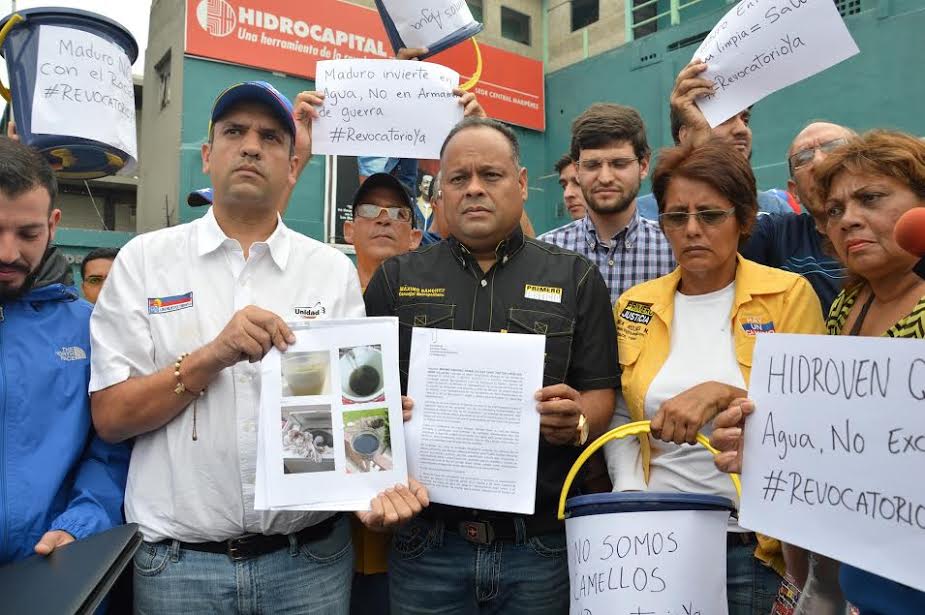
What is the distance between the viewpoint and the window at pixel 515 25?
48.4ft

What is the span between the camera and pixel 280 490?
6.48 feet

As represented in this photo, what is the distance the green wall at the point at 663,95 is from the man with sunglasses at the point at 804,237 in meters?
6.29

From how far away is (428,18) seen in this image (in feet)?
11.5

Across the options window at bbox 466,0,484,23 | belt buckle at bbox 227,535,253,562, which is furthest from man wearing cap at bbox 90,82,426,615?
window at bbox 466,0,484,23

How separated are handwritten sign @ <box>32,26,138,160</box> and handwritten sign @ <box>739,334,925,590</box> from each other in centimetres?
292

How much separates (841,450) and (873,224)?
2.82ft

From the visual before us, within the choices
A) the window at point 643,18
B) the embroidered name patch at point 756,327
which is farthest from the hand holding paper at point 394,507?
the window at point 643,18

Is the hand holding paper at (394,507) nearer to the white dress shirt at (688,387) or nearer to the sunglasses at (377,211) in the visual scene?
the white dress shirt at (688,387)

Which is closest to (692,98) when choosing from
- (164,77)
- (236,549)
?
(236,549)

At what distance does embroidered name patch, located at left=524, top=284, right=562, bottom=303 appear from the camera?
241 cm

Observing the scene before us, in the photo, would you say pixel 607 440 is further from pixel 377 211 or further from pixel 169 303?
pixel 377 211

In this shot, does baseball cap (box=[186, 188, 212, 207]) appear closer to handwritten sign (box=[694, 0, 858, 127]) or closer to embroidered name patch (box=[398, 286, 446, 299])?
embroidered name patch (box=[398, 286, 446, 299])

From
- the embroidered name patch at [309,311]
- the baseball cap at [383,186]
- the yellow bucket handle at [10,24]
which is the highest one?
the yellow bucket handle at [10,24]

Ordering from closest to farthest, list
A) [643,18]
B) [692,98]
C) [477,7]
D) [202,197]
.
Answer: [692,98]
[202,197]
[643,18]
[477,7]
